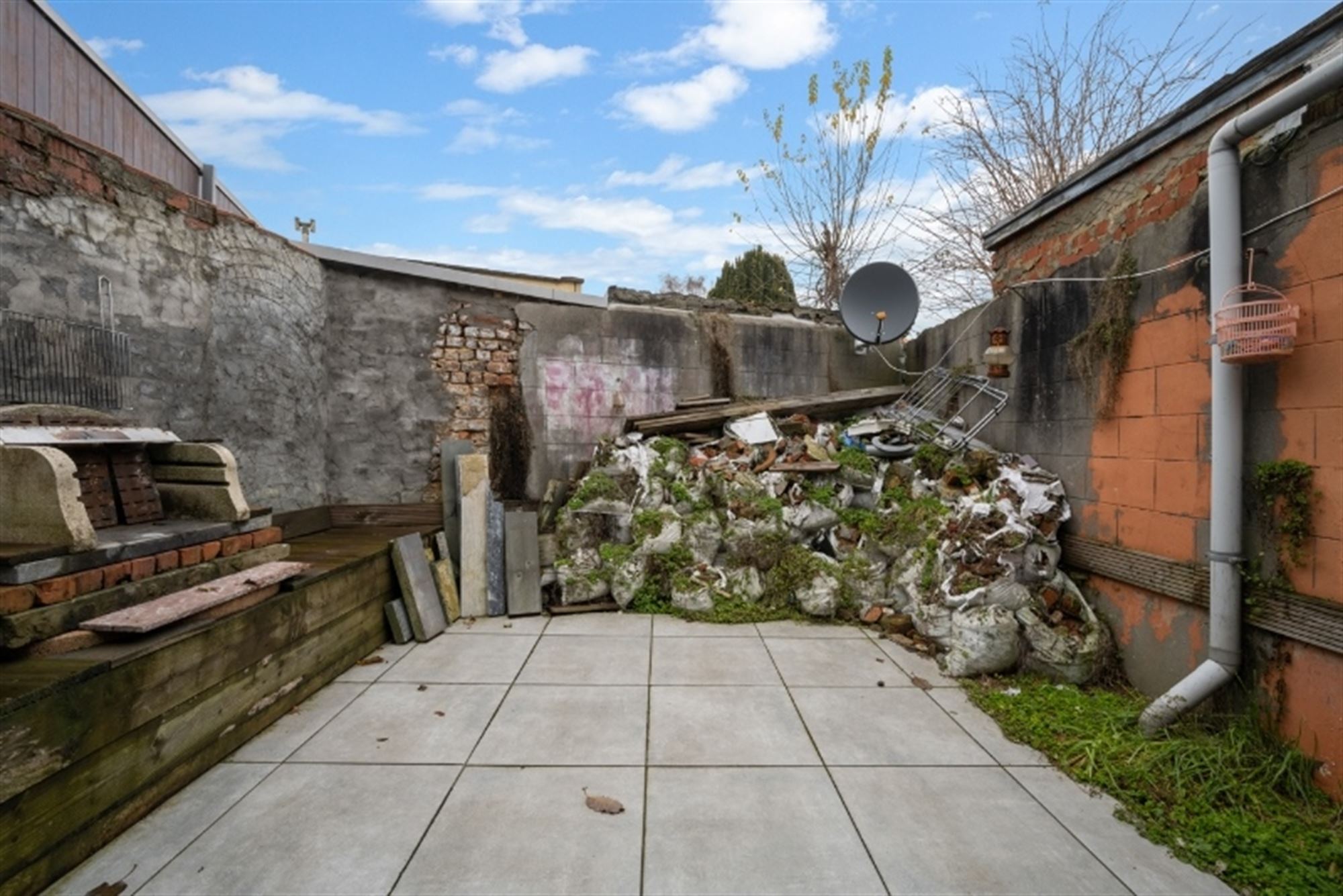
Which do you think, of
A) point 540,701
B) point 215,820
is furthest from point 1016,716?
point 215,820

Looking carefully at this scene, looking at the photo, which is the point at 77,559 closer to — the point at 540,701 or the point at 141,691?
the point at 141,691

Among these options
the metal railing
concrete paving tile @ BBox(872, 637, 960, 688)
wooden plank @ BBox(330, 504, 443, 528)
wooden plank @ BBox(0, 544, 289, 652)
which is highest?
the metal railing

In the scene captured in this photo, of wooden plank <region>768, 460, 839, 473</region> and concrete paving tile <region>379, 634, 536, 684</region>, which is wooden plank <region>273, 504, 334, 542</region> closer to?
concrete paving tile <region>379, 634, 536, 684</region>

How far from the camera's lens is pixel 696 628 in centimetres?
385

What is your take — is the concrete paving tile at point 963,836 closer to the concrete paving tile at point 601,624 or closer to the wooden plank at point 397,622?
the concrete paving tile at point 601,624

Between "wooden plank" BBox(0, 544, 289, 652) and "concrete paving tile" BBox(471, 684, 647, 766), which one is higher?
"wooden plank" BBox(0, 544, 289, 652)

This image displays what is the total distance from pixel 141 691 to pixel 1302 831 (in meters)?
3.86

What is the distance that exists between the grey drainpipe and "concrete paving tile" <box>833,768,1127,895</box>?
0.90 metres

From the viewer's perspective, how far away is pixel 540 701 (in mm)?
2799

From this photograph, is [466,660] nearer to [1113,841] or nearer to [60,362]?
[60,362]

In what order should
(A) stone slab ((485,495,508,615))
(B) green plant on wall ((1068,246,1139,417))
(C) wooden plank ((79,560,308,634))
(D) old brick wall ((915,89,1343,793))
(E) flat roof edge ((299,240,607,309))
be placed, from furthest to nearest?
(E) flat roof edge ((299,240,607,309)) < (A) stone slab ((485,495,508,615)) < (B) green plant on wall ((1068,246,1139,417)) < (D) old brick wall ((915,89,1343,793)) < (C) wooden plank ((79,560,308,634))

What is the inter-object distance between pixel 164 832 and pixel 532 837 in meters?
1.20

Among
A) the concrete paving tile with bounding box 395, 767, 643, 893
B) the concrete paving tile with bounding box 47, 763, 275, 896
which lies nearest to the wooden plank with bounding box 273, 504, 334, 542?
the concrete paving tile with bounding box 47, 763, 275, 896

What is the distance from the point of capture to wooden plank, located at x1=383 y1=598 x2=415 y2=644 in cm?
353
